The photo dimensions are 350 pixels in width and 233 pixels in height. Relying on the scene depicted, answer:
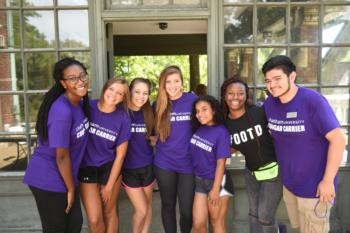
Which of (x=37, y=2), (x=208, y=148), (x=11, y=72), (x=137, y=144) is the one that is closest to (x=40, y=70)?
(x=11, y=72)

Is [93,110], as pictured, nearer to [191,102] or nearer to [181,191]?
[191,102]

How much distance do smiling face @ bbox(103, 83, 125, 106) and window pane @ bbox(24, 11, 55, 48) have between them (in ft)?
3.33

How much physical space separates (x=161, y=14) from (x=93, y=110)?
1.15 meters

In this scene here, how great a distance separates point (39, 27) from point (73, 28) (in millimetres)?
308

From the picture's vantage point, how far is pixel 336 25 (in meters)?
3.39

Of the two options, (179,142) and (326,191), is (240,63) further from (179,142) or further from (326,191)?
(326,191)

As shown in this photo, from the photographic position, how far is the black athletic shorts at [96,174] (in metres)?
2.79

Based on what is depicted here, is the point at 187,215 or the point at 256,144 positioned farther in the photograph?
the point at 187,215

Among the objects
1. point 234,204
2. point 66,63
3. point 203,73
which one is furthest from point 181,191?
point 203,73

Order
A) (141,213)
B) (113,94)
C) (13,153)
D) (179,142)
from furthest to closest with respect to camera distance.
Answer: (13,153) → (141,213) → (179,142) → (113,94)

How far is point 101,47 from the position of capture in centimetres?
335

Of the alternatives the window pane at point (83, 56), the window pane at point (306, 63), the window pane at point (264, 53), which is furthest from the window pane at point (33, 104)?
the window pane at point (306, 63)

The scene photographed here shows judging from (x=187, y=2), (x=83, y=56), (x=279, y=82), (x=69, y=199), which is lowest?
(x=69, y=199)

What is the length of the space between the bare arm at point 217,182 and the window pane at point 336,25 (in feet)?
5.23
